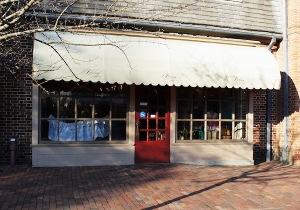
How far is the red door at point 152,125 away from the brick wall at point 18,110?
2857 mm

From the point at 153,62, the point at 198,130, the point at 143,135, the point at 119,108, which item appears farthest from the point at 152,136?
the point at 153,62

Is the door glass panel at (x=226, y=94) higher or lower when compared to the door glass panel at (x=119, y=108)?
higher

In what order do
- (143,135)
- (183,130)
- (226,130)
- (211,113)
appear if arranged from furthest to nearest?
1. (226,130)
2. (211,113)
3. (183,130)
4. (143,135)

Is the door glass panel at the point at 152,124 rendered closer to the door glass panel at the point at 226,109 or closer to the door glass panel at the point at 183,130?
the door glass panel at the point at 183,130

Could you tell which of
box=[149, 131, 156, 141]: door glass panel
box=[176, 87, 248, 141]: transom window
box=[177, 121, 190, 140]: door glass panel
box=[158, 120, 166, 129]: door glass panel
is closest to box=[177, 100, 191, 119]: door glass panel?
box=[176, 87, 248, 141]: transom window

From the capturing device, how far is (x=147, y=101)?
10.1 meters

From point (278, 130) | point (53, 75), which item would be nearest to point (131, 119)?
point (53, 75)

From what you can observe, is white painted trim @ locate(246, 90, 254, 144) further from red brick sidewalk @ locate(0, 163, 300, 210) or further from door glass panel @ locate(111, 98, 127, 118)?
door glass panel @ locate(111, 98, 127, 118)

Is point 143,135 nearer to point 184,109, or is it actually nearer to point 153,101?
point 153,101

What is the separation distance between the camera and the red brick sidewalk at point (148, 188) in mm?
6332

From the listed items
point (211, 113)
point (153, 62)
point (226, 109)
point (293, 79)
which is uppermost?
point (153, 62)

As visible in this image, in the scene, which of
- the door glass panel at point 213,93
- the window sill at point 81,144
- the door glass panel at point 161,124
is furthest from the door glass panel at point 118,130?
the door glass panel at point 213,93

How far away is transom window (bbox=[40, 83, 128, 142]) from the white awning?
1202 millimetres

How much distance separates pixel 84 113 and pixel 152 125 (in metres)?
1.90
